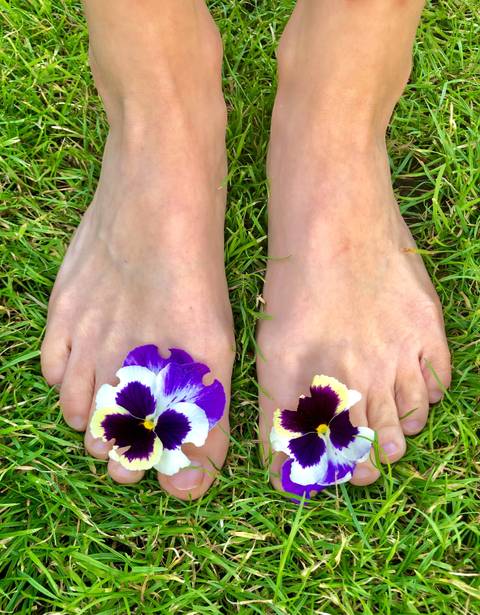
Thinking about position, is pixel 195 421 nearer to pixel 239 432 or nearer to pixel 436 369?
pixel 239 432

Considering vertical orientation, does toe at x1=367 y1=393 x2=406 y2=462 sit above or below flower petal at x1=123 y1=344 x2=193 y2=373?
below

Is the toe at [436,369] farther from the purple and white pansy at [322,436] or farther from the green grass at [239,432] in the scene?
the purple and white pansy at [322,436]

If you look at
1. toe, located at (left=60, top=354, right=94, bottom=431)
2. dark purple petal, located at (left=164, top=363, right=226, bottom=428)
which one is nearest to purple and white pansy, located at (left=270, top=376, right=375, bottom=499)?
dark purple petal, located at (left=164, top=363, right=226, bottom=428)

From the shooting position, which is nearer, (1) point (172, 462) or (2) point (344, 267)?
(1) point (172, 462)

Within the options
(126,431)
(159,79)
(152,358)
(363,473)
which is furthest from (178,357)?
(159,79)

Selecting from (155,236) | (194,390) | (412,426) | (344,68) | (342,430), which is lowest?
(412,426)

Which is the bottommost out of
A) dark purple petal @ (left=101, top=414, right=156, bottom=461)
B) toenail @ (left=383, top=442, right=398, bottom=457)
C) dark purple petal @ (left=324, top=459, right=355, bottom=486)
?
toenail @ (left=383, top=442, right=398, bottom=457)

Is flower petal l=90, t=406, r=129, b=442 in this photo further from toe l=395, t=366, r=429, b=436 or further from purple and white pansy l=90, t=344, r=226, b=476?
toe l=395, t=366, r=429, b=436
